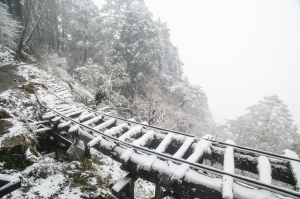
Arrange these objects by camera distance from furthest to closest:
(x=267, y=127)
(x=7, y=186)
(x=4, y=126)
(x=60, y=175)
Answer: (x=267, y=127)
(x=4, y=126)
(x=60, y=175)
(x=7, y=186)

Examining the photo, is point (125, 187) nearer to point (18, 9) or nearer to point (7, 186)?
point (7, 186)

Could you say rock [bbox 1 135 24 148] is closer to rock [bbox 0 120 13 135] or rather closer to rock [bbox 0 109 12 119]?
rock [bbox 0 120 13 135]

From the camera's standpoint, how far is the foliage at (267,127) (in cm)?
1642

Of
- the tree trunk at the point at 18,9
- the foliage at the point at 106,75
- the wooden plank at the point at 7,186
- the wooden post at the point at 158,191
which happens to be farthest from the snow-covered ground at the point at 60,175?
the tree trunk at the point at 18,9

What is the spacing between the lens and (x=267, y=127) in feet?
56.4

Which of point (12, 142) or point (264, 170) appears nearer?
point (264, 170)

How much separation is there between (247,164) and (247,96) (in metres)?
181

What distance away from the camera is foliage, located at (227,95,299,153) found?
16.4 metres

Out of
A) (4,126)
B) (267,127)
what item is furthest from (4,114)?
(267,127)

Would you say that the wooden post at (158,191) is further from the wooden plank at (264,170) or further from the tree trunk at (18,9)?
the tree trunk at (18,9)

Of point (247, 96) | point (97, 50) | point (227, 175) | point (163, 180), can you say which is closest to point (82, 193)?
point (163, 180)

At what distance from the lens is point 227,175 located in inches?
103

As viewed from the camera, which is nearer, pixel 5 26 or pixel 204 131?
pixel 5 26

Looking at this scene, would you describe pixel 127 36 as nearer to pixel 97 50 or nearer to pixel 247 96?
pixel 97 50
